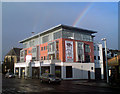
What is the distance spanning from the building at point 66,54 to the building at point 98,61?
2.92m

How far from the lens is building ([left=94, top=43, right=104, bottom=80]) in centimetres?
5150

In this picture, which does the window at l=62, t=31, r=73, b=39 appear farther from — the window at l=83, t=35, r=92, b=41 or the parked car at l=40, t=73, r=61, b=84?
the parked car at l=40, t=73, r=61, b=84

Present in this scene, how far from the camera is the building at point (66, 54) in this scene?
43.7 metres

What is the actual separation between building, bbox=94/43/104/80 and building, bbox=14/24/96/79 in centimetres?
292

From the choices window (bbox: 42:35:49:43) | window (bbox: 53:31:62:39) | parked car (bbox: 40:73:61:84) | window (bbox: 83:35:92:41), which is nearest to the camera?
parked car (bbox: 40:73:61:84)

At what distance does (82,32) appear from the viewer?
5056 cm

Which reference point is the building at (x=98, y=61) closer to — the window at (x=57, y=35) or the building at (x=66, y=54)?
the building at (x=66, y=54)

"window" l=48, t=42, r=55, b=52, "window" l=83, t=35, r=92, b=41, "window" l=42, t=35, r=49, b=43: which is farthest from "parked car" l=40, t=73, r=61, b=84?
"window" l=83, t=35, r=92, b=41

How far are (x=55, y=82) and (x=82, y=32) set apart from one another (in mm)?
27149

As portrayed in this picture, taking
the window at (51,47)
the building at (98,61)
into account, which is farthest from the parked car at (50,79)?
the building at (98,61)

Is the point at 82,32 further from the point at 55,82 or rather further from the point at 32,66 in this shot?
the point at 55,82

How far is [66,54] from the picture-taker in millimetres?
45000

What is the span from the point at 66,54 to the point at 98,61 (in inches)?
555

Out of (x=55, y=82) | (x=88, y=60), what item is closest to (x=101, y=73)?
(x=88, y=60)
